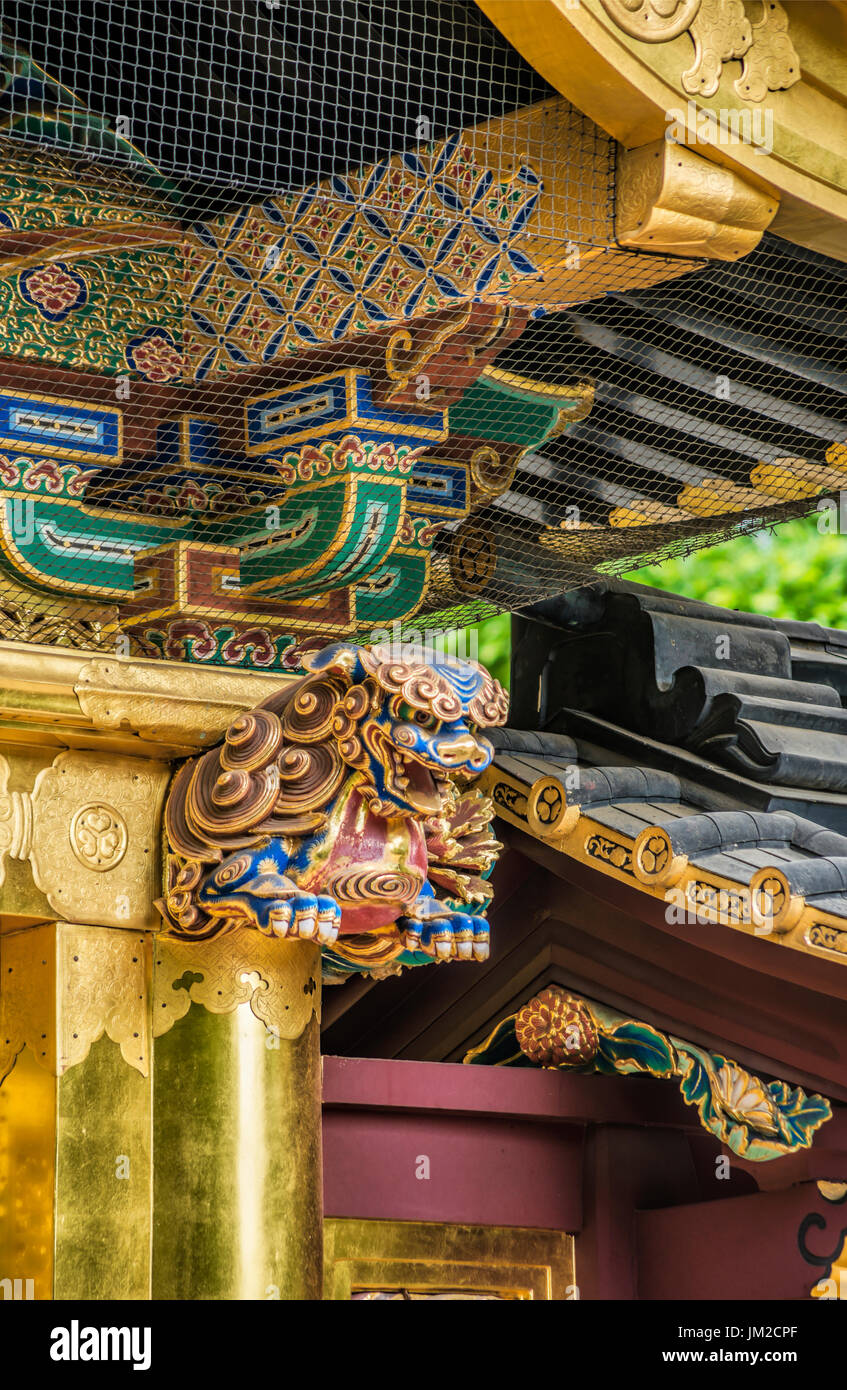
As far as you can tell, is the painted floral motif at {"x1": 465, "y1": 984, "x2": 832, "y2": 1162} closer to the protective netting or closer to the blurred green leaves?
the protective netting

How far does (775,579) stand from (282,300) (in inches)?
570

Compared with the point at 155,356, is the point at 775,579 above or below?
above

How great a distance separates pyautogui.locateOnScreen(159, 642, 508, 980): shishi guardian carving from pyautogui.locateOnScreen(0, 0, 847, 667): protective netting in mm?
401

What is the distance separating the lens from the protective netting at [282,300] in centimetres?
390

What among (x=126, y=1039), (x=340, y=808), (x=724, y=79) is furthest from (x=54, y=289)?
(x=126, y=1039)

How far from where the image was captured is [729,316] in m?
4.63

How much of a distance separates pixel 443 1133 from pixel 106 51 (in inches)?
109

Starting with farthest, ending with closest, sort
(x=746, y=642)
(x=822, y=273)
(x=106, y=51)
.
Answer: (x=746, y=642) → (x=822, y=273) → (x=106, y=51)

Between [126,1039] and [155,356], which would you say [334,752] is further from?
[155,356]

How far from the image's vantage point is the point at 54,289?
4172 millimetres

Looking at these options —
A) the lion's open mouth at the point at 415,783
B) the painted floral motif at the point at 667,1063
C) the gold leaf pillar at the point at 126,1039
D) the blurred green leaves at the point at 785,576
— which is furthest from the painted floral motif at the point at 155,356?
the blurred green leaves at the point at 785,576

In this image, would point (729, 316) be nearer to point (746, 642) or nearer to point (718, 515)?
point (718, 515)

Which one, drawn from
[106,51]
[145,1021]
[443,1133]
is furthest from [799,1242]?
[106,51]

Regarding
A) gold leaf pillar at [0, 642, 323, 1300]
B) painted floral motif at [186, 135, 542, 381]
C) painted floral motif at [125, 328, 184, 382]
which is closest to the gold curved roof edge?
Answer: painted floral motif at [186, 135, 542, 381]
